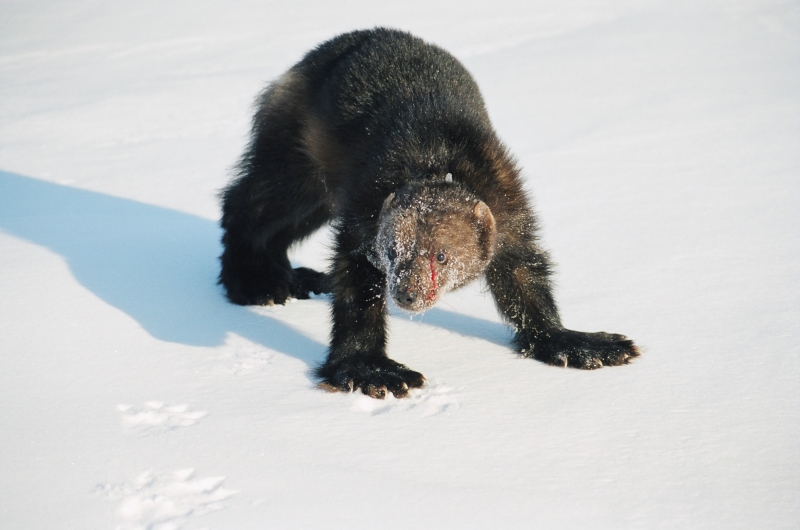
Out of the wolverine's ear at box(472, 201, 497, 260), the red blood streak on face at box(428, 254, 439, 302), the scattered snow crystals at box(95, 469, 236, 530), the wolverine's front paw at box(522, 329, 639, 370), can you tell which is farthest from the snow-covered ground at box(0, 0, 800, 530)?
the wolverine's ear at box(472, 201, 497, 260)

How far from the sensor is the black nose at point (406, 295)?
3.24 metres

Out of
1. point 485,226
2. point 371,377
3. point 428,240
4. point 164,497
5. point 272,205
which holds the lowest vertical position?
point 164,497

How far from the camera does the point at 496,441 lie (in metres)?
2.98

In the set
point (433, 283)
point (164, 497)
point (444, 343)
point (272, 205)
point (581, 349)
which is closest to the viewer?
point (164, 497)

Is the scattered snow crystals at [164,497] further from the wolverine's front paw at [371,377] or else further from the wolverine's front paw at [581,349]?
the wolverine's front paw at [581,349]

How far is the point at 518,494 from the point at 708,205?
139 inches

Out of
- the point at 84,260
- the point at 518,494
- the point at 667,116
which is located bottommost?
the point at 518,494

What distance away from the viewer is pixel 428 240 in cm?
335

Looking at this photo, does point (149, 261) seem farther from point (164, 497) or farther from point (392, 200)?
point (164, 497)

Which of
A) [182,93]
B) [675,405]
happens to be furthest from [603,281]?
[182,93]

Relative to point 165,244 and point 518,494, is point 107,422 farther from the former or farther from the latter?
point 165,244

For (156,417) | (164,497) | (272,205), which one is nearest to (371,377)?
(156,417)

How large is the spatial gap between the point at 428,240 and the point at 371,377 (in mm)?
647

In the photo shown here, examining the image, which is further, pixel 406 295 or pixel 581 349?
pixel 581 349
